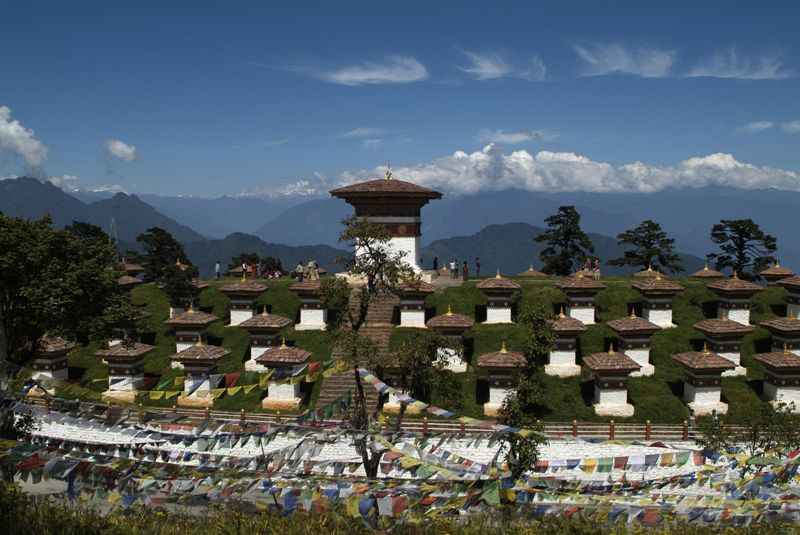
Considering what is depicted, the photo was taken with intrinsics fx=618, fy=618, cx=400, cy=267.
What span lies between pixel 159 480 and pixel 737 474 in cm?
1360

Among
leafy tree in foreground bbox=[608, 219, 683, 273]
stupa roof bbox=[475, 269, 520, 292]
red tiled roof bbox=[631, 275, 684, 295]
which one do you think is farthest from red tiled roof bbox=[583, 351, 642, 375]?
leafy tree in foreground bbox=[608, 219, 683, 273]

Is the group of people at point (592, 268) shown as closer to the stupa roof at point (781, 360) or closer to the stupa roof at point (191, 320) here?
the stupa roof at point (781, 360)

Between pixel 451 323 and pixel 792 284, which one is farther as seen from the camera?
pixel 792 284

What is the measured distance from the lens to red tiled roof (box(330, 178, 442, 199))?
37.6 meters

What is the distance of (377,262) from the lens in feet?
65.3

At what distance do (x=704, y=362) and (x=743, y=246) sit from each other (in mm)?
23356

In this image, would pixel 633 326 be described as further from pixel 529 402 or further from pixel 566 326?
pixel 529 402

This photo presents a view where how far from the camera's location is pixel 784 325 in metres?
28.2

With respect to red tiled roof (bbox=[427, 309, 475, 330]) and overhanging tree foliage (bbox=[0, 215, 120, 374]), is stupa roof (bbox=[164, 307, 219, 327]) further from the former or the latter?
red tiled roof (bbox=[427, 309, 475, 330])

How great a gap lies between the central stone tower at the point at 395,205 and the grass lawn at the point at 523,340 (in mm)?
4403

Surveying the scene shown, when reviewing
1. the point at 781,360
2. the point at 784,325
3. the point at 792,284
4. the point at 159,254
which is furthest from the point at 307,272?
the point at 792,284

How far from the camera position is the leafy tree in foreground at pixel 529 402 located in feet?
54.5

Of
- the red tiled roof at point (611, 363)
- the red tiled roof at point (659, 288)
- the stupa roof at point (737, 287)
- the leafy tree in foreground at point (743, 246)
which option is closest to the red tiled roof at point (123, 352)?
the red tiled roof at point (611, 363)

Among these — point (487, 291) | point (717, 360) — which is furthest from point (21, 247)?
point (717, 360)
